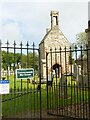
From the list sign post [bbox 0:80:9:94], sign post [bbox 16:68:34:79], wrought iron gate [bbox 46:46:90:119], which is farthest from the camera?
wrought iron gate [bbox 46:46:90:119]

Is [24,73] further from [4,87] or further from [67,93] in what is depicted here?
[67,93]

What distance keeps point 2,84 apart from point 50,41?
33.7 metres

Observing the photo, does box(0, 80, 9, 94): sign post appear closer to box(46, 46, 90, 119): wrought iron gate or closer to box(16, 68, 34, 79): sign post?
box(16, 68, 34, 79): sign post

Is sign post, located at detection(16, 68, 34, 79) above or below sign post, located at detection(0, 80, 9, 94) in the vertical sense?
above

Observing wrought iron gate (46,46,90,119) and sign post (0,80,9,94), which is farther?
wrought iron gate (46,46,90,119)

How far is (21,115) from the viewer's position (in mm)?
9438

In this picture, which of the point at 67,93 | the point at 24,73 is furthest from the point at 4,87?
the point at 67,93

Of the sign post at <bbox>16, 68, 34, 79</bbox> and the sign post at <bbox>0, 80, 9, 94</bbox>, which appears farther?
the sign post at <bbox>16, 68, 34, 79</bbox>

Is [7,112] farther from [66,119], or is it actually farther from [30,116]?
[66,119]

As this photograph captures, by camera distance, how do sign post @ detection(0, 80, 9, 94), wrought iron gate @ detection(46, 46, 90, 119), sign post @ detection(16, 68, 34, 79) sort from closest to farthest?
sign post @ detection(0, 80, 9, 94)
sign post @ detection(16, 68, 34, 79)
wrought iron gate @ detection(46, 46, 90, 119)

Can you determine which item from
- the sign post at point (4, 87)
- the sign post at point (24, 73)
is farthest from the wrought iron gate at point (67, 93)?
the sign post at point (4, 87)

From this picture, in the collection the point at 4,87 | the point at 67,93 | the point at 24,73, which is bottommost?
the point at 67,93

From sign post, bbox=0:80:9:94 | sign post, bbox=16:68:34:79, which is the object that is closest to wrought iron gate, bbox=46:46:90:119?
sign post, bbox=16:68:34:79

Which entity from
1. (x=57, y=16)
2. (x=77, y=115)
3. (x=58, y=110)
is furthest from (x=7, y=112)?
(x=57, y=16)
